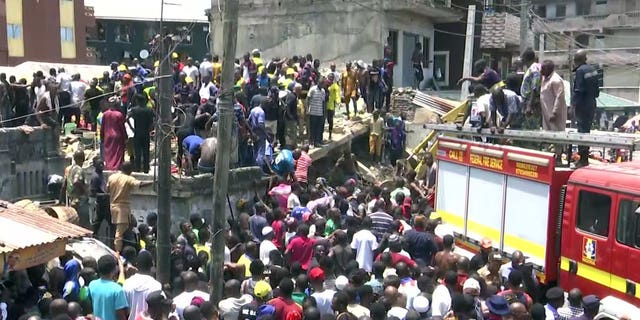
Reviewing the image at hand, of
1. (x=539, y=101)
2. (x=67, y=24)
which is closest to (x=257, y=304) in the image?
(x=539, y=101)

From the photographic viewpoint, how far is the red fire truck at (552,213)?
24.3ft

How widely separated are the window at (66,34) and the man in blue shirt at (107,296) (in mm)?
41386

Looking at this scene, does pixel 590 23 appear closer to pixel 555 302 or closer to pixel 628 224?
pixel 628 224

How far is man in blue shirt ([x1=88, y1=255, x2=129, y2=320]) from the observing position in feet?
21.5

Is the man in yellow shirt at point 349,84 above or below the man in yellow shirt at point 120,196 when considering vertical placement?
above

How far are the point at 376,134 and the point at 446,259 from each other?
398 inches

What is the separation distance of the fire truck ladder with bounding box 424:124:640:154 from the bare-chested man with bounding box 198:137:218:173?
3.93 metres

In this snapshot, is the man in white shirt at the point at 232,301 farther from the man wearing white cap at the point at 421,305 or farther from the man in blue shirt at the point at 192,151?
the man in blue shirt at the point at 192,151

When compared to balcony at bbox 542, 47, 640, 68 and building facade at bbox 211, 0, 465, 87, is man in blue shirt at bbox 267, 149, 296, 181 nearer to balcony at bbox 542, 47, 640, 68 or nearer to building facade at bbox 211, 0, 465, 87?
building facade at bbox 211, 0, 465, 87

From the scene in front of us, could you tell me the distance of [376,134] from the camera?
18.2 metres

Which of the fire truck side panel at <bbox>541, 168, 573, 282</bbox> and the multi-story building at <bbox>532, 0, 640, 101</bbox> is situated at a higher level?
the multi-story building at <bbox>532, 0, 640, 101</bbox>

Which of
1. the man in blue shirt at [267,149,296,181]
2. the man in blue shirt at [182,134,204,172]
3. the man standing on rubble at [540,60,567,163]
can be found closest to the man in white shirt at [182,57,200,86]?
the man in blue shirt at [267,149,296,181]

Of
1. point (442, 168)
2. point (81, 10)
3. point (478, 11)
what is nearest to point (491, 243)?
point (442, 168)

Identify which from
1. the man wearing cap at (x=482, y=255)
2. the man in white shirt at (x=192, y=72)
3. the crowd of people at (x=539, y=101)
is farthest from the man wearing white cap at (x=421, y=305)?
the man in white shirt at (x=192, y=72)
